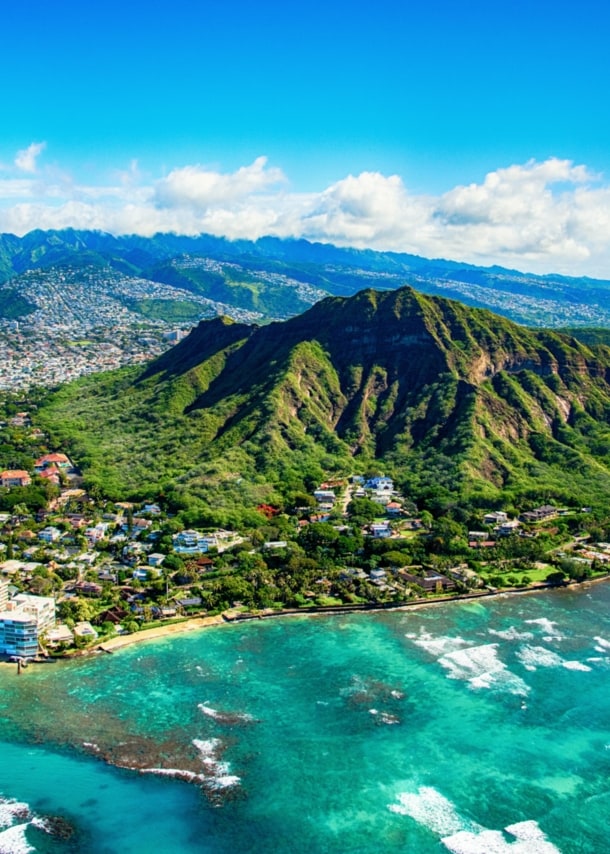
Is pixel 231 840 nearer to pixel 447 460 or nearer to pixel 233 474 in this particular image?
pixel 233 474

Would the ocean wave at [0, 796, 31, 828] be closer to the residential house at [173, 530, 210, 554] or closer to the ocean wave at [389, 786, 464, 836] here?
the ocean wave at [389, 786, 464, 836]

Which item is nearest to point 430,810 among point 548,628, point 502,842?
point 502,842

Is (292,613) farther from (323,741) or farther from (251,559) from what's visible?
(323,741)

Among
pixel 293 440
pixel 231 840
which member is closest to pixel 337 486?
pixel 293 440

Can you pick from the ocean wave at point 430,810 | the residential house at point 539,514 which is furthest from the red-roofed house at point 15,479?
the ocean wave at point 430,810

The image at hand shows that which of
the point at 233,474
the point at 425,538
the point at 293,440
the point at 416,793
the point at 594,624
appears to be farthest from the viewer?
the point at 293,440

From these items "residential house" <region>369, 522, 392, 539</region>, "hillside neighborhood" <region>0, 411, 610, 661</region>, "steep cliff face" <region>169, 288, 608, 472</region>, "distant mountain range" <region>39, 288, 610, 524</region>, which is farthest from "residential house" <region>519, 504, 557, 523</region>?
"residential house" <region>369, 522, 392, 539</region>

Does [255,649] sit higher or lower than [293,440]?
lower

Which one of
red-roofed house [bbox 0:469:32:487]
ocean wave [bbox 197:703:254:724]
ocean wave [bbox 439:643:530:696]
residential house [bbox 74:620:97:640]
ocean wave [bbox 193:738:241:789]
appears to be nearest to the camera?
ocean wave [bbox 193:738:241:789]
